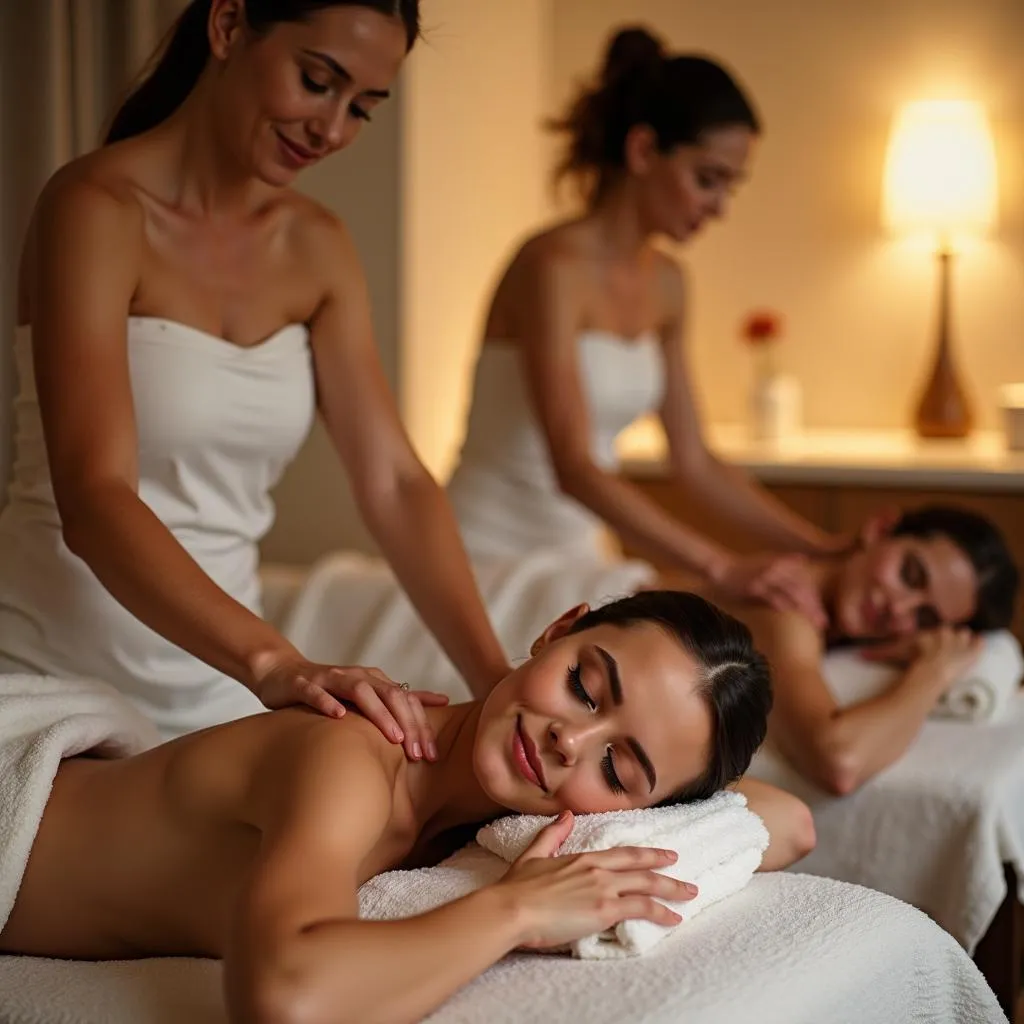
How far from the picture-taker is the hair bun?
282 cm

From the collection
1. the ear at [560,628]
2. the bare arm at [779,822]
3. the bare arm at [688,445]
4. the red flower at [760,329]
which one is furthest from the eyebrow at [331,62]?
the red flower at [760,329]

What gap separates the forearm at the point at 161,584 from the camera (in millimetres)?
1527

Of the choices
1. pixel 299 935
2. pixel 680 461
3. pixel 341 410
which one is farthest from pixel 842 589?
pixel 299 935

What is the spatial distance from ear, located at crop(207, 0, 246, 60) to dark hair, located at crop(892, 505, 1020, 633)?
132 cm

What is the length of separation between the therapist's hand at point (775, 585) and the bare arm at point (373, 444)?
2.01ft

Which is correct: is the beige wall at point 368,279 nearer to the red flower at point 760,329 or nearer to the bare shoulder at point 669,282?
the bare shoulder at point 669,282

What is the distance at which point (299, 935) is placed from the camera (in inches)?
45.7

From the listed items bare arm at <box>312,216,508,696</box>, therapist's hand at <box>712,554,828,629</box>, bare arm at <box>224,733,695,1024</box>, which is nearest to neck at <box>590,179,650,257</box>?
therapist's hand at <box>712,554,828,629</box>

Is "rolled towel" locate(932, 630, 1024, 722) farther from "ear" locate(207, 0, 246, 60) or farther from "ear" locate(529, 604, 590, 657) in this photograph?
"ear" locate(207, 0, 246, 60)

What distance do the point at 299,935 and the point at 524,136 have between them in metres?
3.41

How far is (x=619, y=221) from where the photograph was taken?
2867mm

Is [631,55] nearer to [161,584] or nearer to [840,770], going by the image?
[840,770]

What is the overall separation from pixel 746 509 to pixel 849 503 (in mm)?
710

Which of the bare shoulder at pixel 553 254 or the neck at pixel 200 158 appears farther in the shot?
the bare shoulder at pixel 553 254
